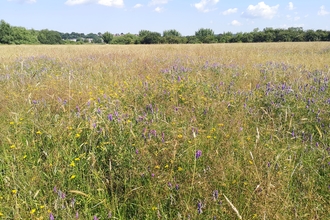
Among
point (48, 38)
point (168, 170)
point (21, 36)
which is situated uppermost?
point (48, 38)

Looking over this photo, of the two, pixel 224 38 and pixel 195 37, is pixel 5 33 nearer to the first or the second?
pixel 195 37

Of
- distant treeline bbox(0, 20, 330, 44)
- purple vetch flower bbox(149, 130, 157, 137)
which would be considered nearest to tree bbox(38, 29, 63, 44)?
distant treeline bbox(0, 20, 330, 44)

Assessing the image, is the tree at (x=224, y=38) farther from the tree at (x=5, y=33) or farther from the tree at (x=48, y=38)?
the tree at (x=48, y=38)

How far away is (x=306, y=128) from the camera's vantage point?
9.44ft

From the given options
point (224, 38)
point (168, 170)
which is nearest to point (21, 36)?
point (224, 38)

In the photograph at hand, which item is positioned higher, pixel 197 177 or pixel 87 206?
pixel 197 177

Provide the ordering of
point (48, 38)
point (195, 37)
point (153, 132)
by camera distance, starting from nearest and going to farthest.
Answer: point (153, 132) → point (195, 37) → point (48, 38)

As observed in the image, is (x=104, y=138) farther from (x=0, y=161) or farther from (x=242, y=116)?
(x=242, y=116)

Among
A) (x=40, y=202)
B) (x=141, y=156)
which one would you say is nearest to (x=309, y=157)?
(x=141, y=156)

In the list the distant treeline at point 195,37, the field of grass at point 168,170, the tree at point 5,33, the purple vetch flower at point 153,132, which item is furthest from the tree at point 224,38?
the tree at point 5,33

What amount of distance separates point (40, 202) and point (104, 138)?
80cm

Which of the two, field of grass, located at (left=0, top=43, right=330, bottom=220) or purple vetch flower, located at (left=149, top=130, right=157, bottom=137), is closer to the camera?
field of grass, located at (left=0, top=43, right=330, bottom=220)

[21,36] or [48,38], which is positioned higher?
[48,38]

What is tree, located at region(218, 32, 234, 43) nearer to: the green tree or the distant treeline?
the distant treeline
